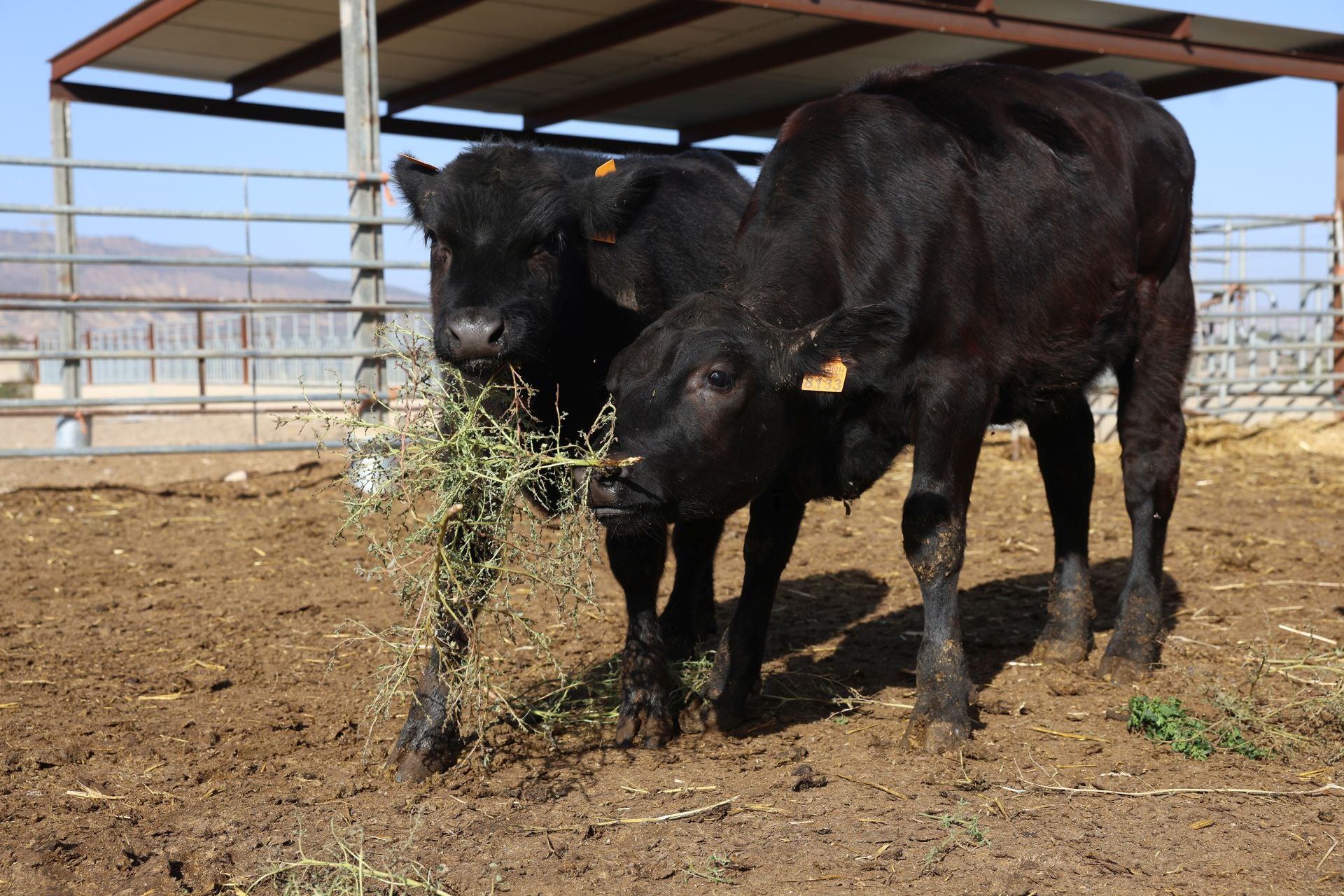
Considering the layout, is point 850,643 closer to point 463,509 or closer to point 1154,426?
point 1154,426

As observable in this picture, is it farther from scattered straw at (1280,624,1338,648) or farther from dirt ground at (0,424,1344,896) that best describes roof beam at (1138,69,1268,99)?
scattered straw at (1280,624,1338,648)

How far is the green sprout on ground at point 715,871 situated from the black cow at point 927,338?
1.04 metres

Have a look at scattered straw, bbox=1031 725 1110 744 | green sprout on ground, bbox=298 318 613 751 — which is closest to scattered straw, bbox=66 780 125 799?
green sprout on ground, bbox=298 318 613 751

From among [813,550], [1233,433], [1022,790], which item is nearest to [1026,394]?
[1022,790]

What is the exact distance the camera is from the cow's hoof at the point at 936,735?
400cm

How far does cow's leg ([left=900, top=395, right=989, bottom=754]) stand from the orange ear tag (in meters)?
0.45

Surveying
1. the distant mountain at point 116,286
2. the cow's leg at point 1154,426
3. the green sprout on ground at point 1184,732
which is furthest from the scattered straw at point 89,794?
the distant mountain at point 116,286

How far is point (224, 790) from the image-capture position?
3.76m

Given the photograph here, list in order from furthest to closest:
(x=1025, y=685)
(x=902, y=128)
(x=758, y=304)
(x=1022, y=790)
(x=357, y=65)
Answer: (x=357, y=65) < (x=1025, y=685) < (x=902, y=128) < (x=758, y=304) < (x=1022, y=790)

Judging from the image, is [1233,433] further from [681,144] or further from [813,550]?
[681,144]

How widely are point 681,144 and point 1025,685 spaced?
13970mm

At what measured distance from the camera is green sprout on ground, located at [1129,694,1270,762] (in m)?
3.99

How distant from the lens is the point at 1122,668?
495 centimetres

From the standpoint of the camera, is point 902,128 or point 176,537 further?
point 176,537
